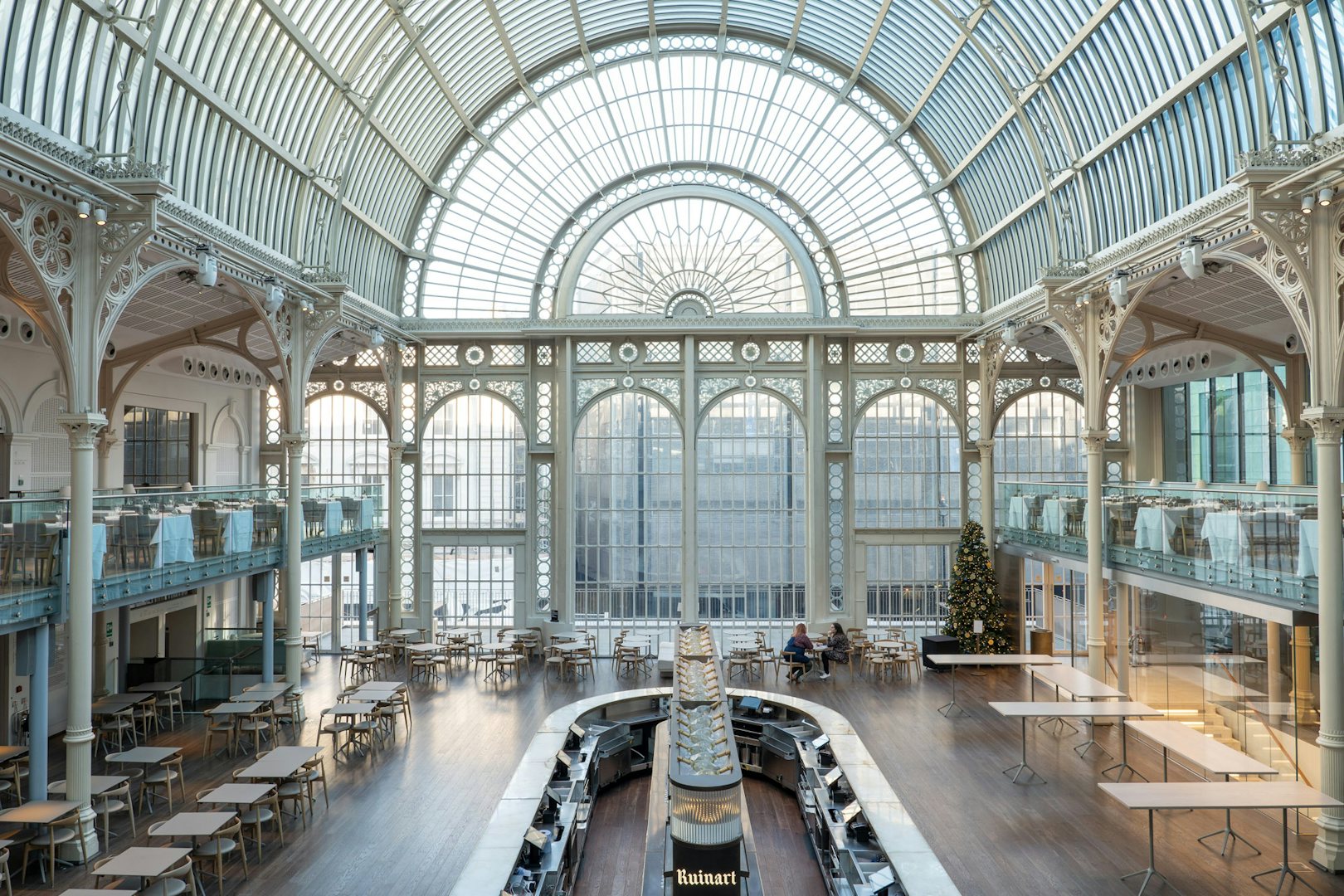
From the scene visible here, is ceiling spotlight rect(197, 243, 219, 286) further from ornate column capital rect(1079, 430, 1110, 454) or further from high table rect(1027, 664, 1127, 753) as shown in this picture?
ornate column capital rect(1079, 430, 1110, 454)

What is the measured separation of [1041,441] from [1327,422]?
15484mm

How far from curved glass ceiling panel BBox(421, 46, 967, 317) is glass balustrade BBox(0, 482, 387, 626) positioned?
8.60 m

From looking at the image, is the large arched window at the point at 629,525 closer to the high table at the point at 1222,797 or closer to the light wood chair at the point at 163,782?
the light wood chair at the point at 163,782

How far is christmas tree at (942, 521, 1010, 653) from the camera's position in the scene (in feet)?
76.8

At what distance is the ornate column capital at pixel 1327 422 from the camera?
1138cm

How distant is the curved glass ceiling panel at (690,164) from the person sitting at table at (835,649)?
32.2ft

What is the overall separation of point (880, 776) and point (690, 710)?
271cm

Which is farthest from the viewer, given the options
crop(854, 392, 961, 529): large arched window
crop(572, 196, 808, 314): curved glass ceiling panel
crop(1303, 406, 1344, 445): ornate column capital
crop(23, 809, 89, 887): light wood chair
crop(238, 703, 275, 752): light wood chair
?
crop(572, 196, 808, 314): curved glass ceiling panel

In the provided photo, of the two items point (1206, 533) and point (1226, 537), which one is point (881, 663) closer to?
point (1206, 533)

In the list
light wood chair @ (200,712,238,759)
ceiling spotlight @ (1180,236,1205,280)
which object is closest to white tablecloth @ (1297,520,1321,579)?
ceiling spotlight @ (1180,236,1205,280)

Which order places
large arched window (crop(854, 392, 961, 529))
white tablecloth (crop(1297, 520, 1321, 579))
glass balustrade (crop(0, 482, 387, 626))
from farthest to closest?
large arched window (crop(854, 392, 961, 529)) → white tablecloth (crop(1297, 520, 1321, 579)) → glass balustrade (crop(0, 482, 387, 626))

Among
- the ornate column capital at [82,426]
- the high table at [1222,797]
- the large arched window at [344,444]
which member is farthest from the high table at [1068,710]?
the large arched window at [344,444]

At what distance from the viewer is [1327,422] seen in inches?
450

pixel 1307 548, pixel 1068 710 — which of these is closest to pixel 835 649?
pixel 1068 710
